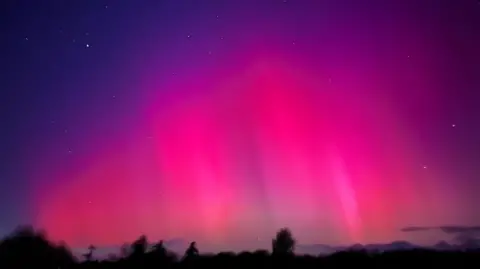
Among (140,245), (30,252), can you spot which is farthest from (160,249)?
(30,252)

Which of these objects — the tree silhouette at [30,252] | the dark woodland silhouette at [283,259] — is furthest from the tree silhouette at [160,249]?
the tree silhouette at [30,252]

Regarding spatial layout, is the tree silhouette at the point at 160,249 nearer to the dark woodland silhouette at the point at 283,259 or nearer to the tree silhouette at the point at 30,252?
the dark woodland silhouette at the point at 283,259

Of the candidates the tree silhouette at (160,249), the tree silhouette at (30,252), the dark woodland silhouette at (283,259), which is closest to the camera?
the dark woodland silhouette at (283,259)

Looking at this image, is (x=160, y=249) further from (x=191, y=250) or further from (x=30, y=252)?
(x=30, y=252)

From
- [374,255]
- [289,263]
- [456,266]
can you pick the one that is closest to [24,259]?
[289,263]

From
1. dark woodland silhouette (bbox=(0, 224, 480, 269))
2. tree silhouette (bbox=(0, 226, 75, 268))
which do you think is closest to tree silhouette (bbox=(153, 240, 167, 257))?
dark woodland silhouette (bbox=(0, 224, 480, 269))

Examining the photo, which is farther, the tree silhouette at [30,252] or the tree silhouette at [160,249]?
the tree silhouette at [30,252]

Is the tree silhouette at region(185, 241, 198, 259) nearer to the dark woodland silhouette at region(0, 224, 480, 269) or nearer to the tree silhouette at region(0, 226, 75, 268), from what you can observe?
the dark woodland silhouette at region(0, 224, 480, 269)

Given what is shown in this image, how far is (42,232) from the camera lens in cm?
7006

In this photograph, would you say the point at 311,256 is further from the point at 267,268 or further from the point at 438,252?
the point at 438,252

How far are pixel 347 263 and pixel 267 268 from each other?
410cm

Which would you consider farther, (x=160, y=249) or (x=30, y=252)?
(x=30, y=252)

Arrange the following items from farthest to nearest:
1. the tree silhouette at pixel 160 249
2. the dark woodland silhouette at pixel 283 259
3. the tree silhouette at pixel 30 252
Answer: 1. the tree silhouette at pixel 30 252
2. the tree silhouette at pixel 160 249
3. the dark woodland silhouette at pixel 283 259

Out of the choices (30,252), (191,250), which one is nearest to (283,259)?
(191,250)
